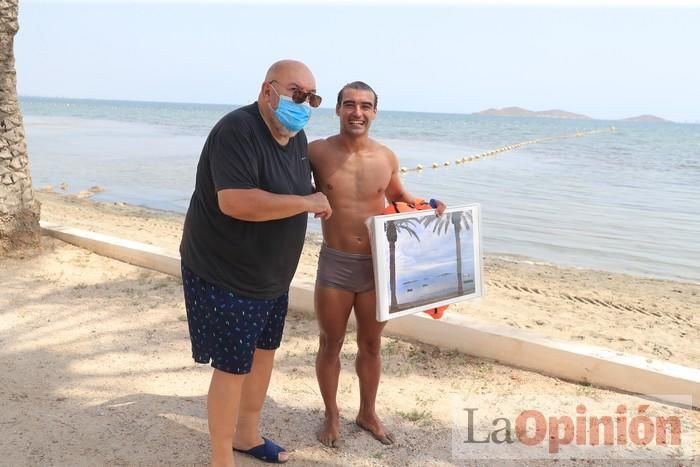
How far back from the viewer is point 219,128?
8.83 feet

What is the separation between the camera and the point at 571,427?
12.6 ft

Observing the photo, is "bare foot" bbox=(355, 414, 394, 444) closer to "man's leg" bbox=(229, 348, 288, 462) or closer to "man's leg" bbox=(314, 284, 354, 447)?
"man's leg" bbox=(314, 284, 354, 447)

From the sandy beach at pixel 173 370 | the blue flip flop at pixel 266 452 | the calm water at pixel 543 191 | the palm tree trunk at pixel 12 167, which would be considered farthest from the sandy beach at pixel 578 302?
the blue flip flop at pixel 266 452

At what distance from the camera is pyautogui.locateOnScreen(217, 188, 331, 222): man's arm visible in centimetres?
260

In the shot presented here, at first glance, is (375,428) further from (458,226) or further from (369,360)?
(458,226)

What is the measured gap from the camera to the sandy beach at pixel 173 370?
351 cm

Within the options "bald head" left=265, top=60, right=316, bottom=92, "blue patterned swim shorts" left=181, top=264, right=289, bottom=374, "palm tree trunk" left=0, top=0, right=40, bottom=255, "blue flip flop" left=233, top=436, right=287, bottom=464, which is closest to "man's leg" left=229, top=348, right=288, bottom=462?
"blue flip flop" left=233, top=436, right=287, bottom=464

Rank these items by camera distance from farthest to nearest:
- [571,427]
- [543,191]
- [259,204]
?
[543,191]
[571,427]
[259,204]

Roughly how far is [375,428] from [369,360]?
1.28 feet

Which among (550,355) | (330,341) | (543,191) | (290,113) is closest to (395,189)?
(330,341)

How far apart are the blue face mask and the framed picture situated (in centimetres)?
71

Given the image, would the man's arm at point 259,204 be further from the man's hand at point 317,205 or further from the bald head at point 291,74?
the bald head at point 291,74

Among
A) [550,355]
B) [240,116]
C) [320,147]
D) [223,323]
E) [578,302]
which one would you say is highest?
[240,116]

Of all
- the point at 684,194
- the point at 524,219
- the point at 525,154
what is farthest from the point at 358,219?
the point at 525,154
